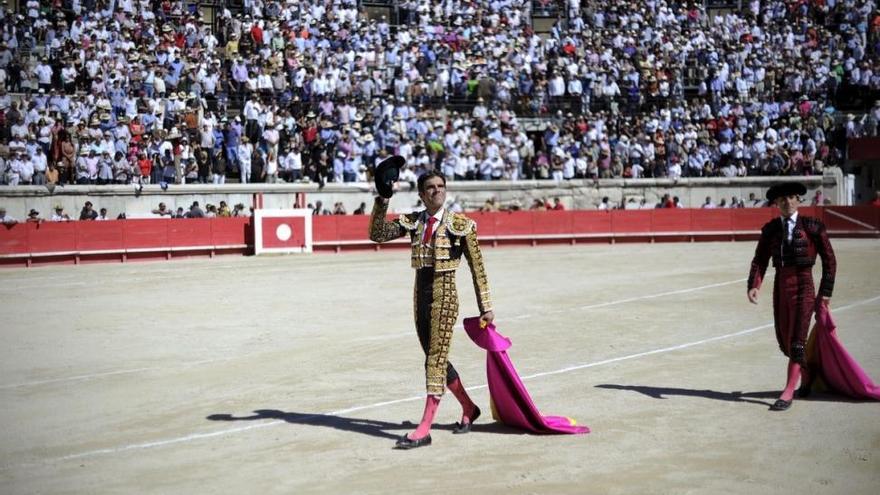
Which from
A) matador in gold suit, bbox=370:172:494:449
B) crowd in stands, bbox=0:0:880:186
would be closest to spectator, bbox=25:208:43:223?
crowd in stands, bbox=0:0:880:186

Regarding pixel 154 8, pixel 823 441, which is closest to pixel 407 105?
pixel 154 8

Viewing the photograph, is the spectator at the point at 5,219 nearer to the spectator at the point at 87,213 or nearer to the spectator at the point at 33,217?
the spectator at the point at 33,217

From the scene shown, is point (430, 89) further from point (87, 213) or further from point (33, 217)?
point (33, 217)

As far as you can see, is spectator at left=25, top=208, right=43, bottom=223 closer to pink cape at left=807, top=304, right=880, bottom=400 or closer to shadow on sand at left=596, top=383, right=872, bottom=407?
shadow on sand at left=596, top=383, right=872, bottom=407

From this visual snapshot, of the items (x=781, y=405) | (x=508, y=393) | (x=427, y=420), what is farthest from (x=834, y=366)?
(x=427, y=420)

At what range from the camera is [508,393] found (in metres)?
7.29

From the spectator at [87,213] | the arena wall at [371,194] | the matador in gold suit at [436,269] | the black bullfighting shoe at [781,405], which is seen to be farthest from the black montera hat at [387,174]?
the spectator at [87,213]

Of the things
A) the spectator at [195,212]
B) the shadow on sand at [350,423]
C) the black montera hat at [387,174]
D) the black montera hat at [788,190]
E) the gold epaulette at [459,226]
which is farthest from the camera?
the spectator at [195,212]

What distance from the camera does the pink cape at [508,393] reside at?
23.5 feet

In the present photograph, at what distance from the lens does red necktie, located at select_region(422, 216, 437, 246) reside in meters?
7.09

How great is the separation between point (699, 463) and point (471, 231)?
197 centimetres

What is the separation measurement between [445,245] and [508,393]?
1060 millimetres

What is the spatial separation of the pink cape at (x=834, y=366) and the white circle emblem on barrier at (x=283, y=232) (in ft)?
55.4

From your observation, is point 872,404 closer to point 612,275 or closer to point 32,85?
point 612,275
